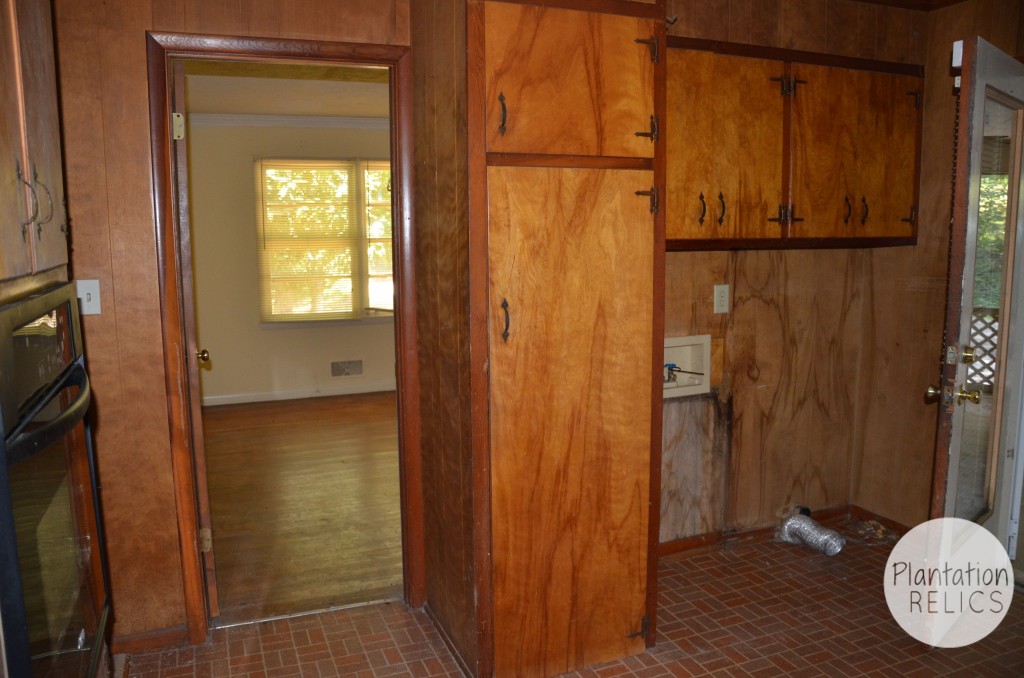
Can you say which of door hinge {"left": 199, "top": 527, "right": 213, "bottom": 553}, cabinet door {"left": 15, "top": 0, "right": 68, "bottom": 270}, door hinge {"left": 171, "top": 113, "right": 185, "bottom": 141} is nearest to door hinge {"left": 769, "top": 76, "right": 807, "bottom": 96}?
door hinge {"left": 171, "top": 113, "right": 185, "bottom": 141}

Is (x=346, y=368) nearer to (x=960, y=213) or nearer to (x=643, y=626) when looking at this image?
(x=643, y=626)

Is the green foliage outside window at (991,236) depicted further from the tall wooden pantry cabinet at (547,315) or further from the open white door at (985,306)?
the tall wooden pantry cabinet at (547,315)

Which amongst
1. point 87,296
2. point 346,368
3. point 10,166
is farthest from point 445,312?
point 346,368

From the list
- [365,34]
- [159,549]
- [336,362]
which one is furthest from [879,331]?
[336,362]

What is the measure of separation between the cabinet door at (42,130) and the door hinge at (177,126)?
0.68 meters

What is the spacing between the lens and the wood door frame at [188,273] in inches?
101

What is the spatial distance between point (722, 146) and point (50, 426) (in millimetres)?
2473

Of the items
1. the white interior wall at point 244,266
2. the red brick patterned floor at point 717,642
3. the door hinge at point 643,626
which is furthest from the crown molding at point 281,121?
the door hinge at point 643,626

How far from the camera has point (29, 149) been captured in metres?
1.50

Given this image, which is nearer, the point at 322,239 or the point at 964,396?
the point at 964,396

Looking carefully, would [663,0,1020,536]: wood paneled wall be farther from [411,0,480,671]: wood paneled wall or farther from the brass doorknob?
[411,0,480,671]: wood paneled wall

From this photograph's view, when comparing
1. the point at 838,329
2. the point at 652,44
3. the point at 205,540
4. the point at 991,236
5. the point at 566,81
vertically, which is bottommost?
the point at 205,540

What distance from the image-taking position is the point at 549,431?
2412 millimetres

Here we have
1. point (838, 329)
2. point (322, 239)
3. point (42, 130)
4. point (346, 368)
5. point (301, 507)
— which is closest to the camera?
point (42, 130)
